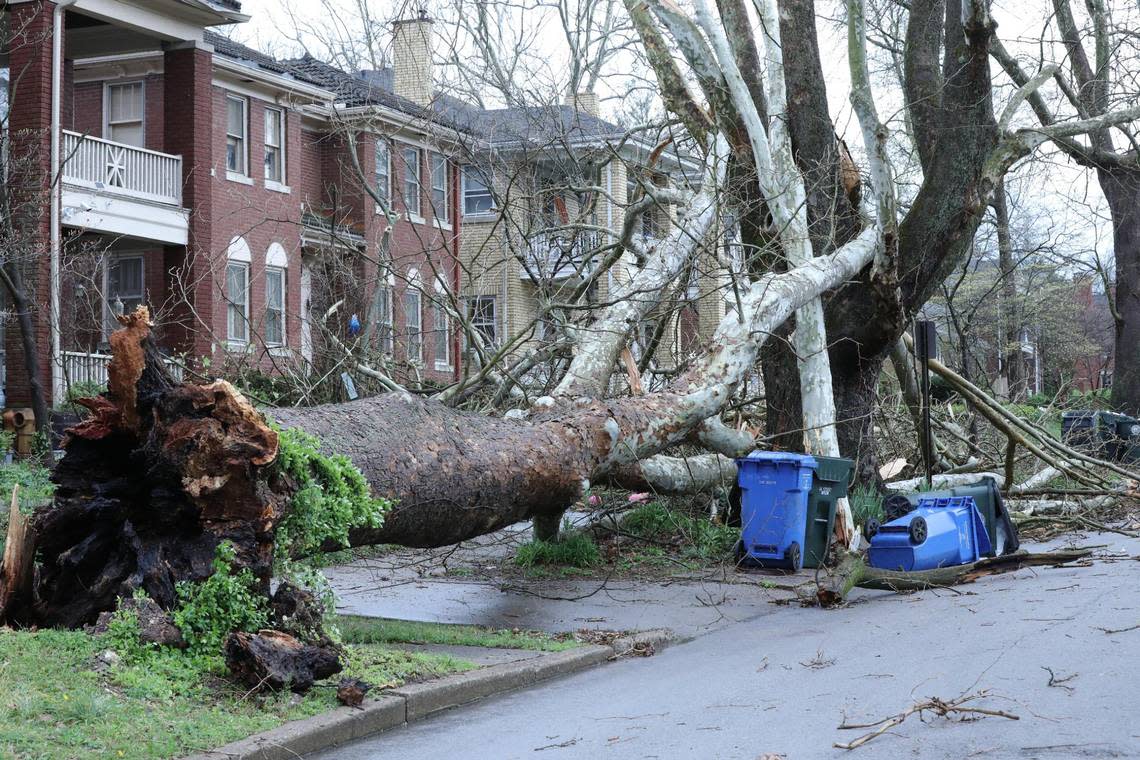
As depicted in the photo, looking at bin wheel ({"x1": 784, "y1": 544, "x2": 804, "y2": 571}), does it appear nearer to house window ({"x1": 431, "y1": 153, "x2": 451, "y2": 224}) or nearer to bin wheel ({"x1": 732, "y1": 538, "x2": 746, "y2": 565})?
bin wheel ({"x1": 732, "y1": 538, "x2": 746, "y2": 565})

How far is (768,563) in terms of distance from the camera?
39.2 feet

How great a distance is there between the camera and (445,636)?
8461mm

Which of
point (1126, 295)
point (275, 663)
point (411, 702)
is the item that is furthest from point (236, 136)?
point (275, 663)

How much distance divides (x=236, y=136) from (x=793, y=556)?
Result: 764 inches

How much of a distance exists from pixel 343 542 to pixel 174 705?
62.1 inches

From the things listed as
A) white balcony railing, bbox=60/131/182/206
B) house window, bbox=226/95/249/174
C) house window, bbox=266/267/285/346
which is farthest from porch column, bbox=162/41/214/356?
house window, bbox=266/267/285/346

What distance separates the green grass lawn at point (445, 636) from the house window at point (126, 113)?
19.8 meters

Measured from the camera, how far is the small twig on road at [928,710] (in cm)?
564

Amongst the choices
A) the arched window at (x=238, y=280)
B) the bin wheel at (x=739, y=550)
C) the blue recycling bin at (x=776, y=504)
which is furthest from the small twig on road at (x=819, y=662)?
the arched window at (x=238, y=280)

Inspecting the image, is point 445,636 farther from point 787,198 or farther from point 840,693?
point 787,198

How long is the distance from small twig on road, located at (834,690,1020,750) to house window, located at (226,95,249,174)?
931 inches

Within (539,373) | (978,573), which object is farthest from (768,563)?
(539,373)

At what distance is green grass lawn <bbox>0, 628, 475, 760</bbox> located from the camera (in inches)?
201

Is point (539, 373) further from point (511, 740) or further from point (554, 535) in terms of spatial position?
point (511, 740)
